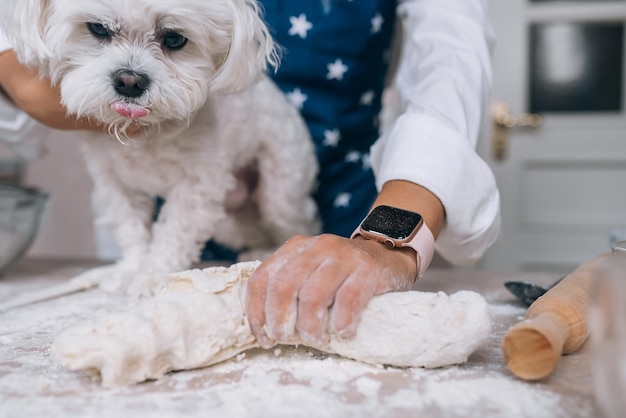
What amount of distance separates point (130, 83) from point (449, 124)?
1.43 feet

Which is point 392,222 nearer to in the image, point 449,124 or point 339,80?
point 449,124

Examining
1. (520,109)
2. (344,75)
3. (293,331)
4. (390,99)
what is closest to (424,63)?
(344,75)

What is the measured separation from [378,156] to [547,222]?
70.4 inches

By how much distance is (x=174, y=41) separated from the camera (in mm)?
856

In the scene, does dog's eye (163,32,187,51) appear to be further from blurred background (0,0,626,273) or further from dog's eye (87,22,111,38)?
blurred background (0,0,626,273)

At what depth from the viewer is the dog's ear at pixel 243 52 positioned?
859 millimetres

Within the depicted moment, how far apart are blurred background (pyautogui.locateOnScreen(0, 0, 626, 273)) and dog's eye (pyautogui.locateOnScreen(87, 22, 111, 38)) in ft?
6.03

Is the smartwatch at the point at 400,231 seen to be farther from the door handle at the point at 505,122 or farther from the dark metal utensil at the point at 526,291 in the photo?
the door handle at the point at 505,122

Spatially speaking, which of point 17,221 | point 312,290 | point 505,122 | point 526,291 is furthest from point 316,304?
point 505,122

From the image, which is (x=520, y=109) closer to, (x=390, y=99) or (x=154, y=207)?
(x=390, y=99)

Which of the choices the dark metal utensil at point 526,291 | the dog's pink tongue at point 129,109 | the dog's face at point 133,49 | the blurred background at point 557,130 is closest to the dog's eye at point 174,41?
the dog's face at point 133,49

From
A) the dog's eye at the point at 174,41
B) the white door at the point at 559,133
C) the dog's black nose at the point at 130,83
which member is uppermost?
the dog's eye at the point at 174,41

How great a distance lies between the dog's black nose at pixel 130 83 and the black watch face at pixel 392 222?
352 mm

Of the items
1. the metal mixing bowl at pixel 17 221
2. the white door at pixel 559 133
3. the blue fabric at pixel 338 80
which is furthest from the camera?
the white door at pixel 559 133
